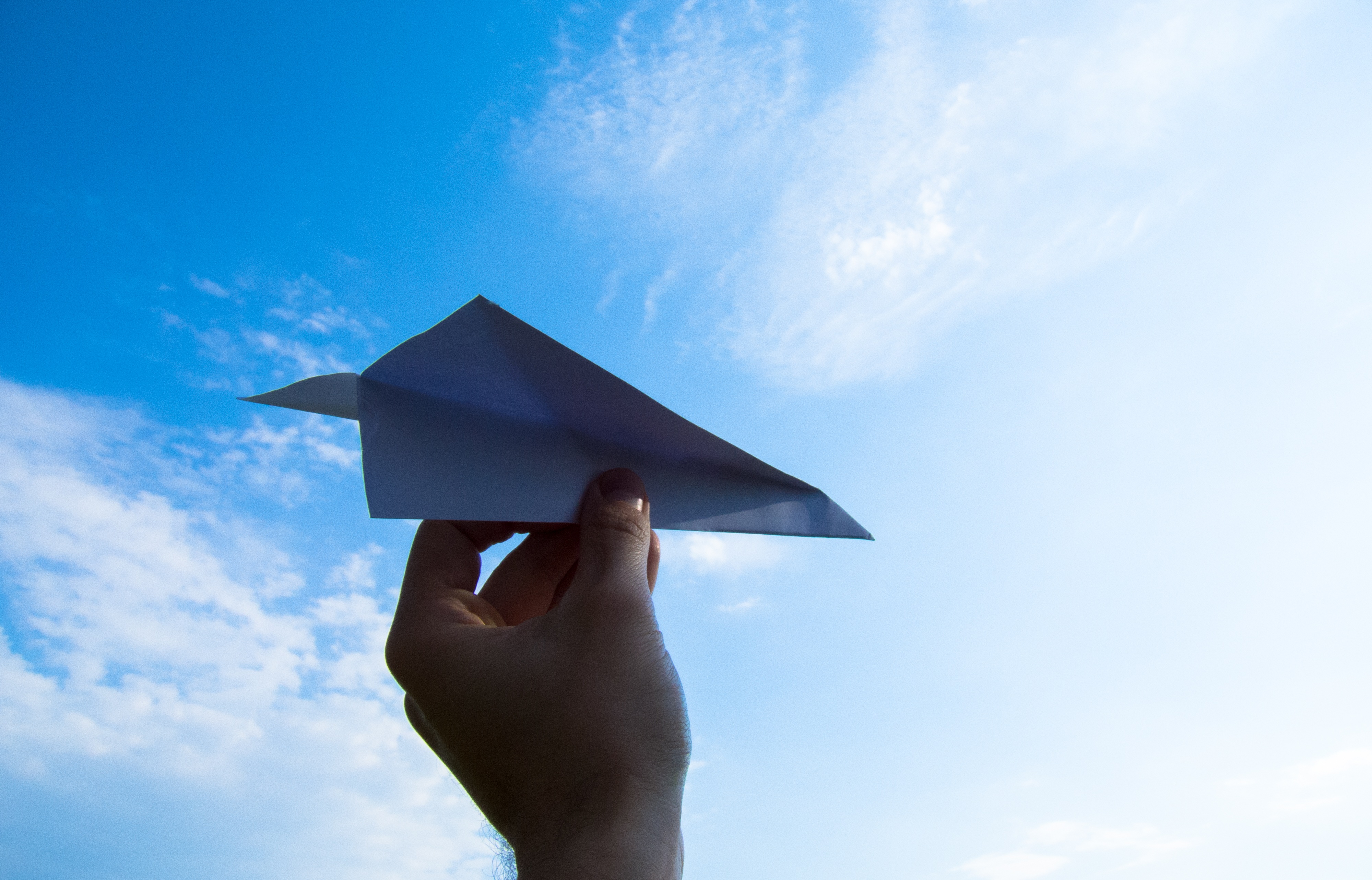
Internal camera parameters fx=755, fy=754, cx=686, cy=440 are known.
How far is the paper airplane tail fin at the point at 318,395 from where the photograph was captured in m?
2.13

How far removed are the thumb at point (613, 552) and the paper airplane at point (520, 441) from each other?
0.11 metres

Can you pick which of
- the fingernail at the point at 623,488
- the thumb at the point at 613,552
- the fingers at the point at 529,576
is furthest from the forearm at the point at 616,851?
the fingers at the point at 529,576

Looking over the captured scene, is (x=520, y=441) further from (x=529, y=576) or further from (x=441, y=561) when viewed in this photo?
(x=529, y=576)

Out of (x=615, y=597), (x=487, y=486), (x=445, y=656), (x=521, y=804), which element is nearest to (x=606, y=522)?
(x=615, y=597)

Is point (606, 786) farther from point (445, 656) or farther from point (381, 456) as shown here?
point (381, 456)

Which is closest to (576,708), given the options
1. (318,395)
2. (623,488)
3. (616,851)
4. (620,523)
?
(616,851)

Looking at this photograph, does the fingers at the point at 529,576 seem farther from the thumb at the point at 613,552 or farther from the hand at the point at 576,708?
the thumb at the point at 613,552

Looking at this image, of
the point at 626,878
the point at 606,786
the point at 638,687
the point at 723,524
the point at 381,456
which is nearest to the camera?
the point at 626,878

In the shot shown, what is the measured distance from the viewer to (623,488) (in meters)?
2.19

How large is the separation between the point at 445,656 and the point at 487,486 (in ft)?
1.53

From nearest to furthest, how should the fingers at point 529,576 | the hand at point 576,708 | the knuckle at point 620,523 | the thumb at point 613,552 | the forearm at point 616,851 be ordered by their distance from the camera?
1. the forearm at point 616,851
2. the hand at point 576,708
3. the thumb at point 613,552
4. the knuckle at point 620,523
5. the fingers at point 529,576

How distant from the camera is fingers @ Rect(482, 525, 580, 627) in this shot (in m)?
2.53

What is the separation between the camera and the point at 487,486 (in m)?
2.13

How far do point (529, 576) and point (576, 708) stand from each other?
0.86m
